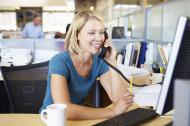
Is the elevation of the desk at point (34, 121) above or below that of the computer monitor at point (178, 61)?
below

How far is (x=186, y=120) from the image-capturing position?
453 mm

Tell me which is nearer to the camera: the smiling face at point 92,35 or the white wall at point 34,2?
the smiling face at point 92,35

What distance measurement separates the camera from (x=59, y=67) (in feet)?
4.35

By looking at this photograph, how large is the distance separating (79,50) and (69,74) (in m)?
0.14

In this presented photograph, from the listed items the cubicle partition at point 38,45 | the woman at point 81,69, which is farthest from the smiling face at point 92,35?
the cubicle partition at point 38,45

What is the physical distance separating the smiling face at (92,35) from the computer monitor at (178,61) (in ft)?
2.31

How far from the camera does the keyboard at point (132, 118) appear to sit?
1.04 meters

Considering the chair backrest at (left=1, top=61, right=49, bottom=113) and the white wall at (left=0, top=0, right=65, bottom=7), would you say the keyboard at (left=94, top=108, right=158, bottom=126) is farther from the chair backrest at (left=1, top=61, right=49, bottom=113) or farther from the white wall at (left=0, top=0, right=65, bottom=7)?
the white wall at (left=0, top=0, right=65, bottom=7)

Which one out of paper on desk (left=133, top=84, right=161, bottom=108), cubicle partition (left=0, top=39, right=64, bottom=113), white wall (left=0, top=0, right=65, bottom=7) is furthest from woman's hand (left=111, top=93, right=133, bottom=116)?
white wall (left=0, top=0, right=65, bottom=7)

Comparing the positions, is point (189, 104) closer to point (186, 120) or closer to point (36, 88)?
point (186, 120)

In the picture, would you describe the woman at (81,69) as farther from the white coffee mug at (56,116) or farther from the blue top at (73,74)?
the white coffee mug at (56,116)

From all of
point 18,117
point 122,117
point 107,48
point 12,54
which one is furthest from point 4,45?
point 122,117

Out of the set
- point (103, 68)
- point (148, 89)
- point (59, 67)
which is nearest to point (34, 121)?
point (59, 67)

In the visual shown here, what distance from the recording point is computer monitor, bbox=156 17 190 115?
0.69 meters
